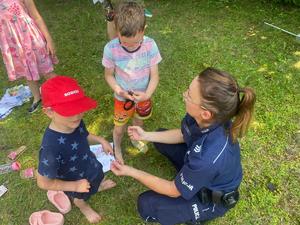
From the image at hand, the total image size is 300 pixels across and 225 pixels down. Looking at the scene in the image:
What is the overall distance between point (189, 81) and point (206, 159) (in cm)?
221

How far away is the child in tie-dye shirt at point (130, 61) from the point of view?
8.94ft

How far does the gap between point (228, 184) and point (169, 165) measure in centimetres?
103


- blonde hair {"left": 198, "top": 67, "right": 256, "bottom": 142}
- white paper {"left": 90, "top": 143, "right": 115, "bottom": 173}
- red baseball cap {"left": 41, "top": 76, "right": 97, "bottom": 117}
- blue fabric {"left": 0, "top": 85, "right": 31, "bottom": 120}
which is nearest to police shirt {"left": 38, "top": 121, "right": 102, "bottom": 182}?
red baseball cap {"left": 41, "top": 76, "right": 97, "bottom": 117}

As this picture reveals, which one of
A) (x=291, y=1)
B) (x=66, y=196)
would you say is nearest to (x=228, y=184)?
(x=66, y=196)

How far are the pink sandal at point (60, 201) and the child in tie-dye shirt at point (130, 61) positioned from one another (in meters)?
0.88

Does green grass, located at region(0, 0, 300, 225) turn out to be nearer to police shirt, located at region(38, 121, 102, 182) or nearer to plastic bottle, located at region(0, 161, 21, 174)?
plastic bottle, located at region(0, 161, 21, 174)

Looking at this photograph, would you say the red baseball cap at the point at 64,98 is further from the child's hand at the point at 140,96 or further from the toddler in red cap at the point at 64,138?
the child's hand at the point at 140,96

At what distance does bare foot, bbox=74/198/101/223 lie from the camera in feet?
10.2

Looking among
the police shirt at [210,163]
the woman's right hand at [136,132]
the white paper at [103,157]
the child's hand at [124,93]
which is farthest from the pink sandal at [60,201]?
the police shirt at [210,163]

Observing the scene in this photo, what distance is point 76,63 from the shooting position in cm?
489

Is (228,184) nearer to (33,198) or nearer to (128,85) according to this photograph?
(128,85)

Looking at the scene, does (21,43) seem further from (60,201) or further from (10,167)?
(60,201)

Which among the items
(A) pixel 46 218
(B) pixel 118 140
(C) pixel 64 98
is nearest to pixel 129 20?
(C) pixel 64 98

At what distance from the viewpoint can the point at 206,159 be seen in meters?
2.38
